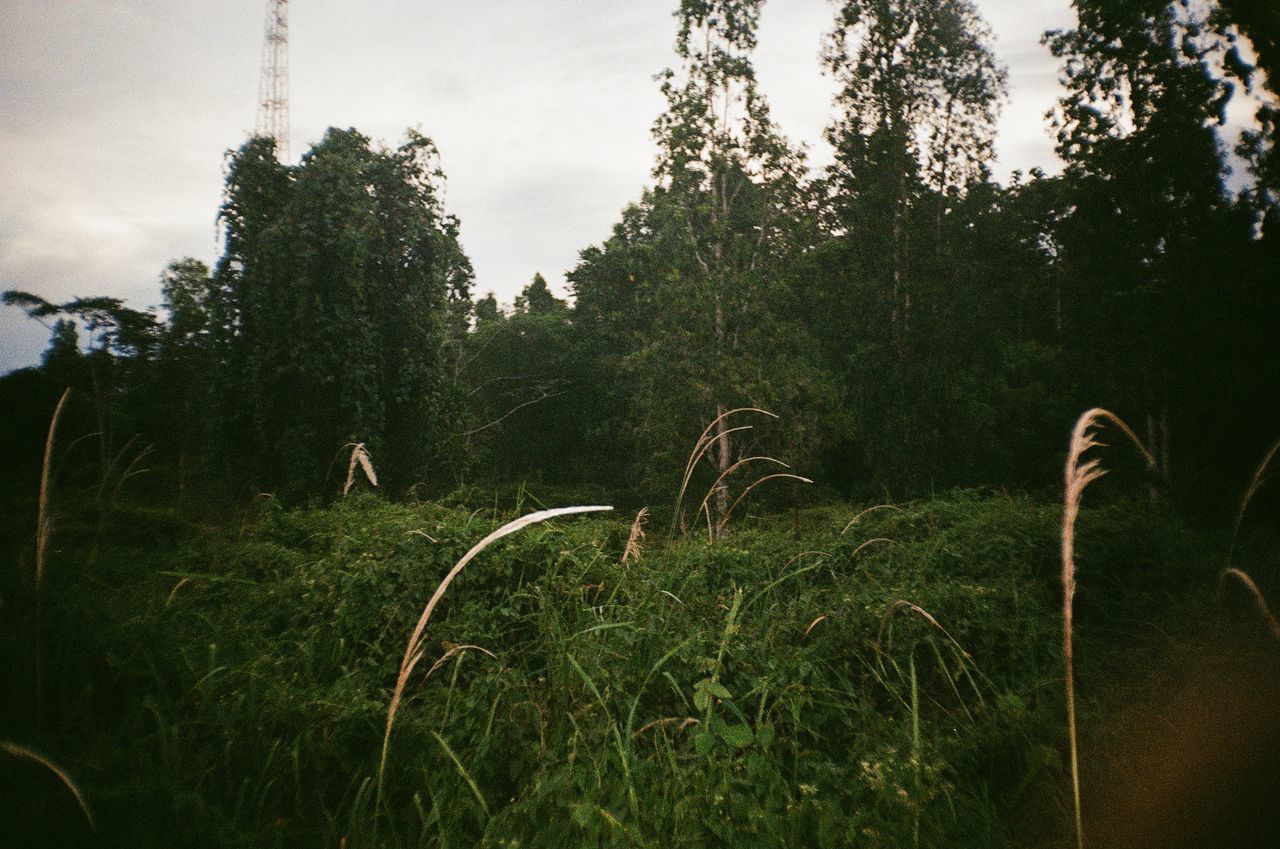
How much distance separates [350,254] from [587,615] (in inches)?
423

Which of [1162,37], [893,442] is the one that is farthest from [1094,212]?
[893,442]

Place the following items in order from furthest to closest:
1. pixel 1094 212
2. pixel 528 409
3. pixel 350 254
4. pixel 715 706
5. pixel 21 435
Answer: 1. pixel 528 409
2. pixel 1094 212
3. pixel 350 254
4. pixel 21 435
5. pixel 715 706

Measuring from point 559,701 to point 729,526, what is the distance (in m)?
6.03

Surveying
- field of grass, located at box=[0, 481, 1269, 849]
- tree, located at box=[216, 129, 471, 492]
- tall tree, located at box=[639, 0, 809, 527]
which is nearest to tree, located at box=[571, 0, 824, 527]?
tall tree, located at box=[639, 0, 809, 527]

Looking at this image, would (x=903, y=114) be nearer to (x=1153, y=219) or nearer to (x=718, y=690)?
(x=1153, y=219)

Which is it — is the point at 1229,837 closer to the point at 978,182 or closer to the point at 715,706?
the point at 715,706

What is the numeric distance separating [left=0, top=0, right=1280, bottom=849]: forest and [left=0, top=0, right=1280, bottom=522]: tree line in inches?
3.4

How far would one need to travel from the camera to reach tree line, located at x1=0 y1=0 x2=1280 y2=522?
1034cm

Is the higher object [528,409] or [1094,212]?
[1094,212]

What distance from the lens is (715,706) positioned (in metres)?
2.38

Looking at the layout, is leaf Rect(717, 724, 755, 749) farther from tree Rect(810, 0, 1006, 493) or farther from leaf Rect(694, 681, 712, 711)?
tree Rect(810, 0, 1006, 493)

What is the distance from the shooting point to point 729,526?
8.05 m

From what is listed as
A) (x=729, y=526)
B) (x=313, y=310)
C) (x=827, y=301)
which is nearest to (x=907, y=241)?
(x=827, y=301)

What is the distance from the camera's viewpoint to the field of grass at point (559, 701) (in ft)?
5.54
